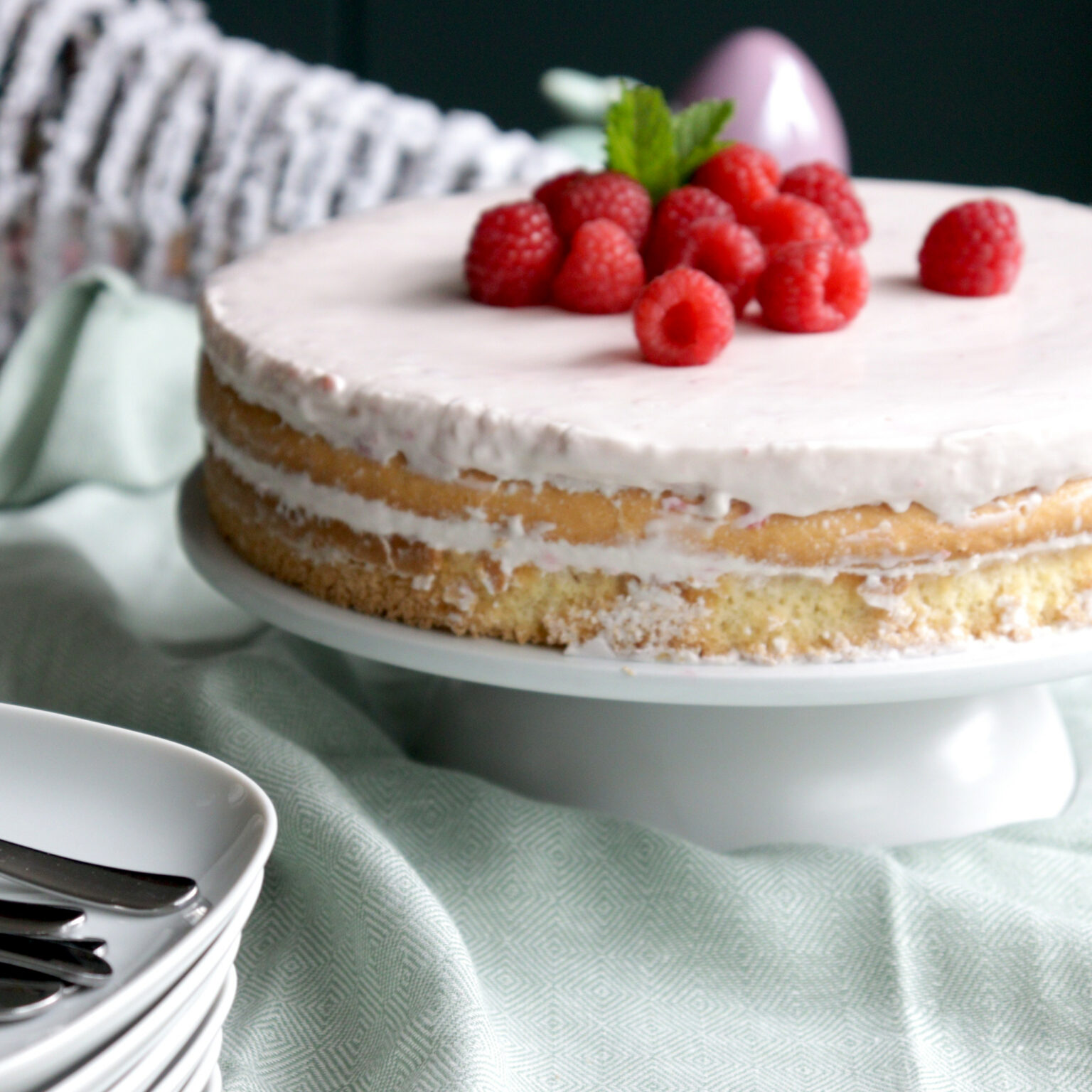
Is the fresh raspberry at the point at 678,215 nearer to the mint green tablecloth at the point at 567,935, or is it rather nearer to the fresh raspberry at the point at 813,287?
the fresh raspberry at the point at 813,287

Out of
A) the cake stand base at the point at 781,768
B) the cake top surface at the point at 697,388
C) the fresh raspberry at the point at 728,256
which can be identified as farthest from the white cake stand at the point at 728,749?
the fresh raspberry at the point at 728,256

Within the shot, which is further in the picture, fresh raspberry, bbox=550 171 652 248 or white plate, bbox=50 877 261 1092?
fresh raspberry, bbox=550 171 652 248

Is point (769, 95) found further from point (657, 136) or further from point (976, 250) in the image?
point (976, 250)

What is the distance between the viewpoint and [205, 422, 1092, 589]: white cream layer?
1.07m

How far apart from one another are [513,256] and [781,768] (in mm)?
511

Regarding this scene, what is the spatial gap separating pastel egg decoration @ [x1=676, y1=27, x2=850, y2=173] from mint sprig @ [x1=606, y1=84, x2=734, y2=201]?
807 millimetres

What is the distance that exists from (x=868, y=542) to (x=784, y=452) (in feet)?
0.33

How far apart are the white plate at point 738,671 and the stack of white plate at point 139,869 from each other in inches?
12.8

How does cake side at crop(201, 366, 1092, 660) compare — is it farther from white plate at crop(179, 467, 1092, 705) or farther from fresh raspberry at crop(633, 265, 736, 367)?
fresh raspberry at crop(633, 265, 736, 367)

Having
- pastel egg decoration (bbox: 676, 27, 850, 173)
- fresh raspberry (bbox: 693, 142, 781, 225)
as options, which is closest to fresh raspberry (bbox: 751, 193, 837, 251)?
fresh raspberry (bbox: 693, 142, 781, 225)

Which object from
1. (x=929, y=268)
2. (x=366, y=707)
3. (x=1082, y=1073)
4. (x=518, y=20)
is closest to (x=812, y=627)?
(x=1082, y=1073)

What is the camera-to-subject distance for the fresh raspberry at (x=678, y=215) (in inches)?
53.7

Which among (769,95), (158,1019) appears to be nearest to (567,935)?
(158,1019)


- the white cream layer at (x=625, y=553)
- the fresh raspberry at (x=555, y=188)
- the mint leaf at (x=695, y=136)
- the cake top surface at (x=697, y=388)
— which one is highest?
the mint leaf at (x=695, y=136)
